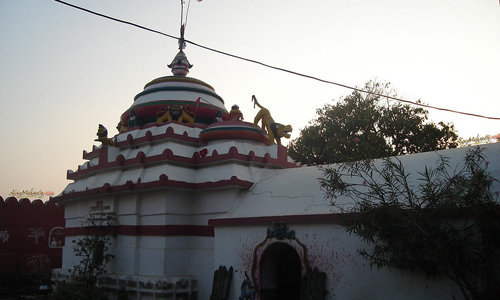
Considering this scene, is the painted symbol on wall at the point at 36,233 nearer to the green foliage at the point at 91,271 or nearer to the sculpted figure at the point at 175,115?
the green foliage at the point at 91,271

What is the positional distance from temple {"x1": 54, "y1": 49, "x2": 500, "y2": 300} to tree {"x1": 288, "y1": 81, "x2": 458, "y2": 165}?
755 cm

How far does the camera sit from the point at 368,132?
67.3 ft

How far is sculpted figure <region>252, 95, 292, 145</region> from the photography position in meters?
13.0

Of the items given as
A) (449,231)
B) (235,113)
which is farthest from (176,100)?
(449,231)

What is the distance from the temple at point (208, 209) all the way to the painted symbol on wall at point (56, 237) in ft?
18.8

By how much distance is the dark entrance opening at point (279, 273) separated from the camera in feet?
30.8

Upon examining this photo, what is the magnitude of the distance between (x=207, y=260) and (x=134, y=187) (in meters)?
2.82

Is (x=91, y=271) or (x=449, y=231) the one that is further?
(x=91, y=271)

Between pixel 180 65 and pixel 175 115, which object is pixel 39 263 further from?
pixel 180 65

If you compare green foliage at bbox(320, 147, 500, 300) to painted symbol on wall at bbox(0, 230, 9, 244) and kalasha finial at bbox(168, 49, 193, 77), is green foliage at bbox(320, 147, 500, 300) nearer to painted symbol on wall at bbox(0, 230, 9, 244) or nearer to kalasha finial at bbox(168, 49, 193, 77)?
kalasha finial at bbox(168, 49, 193, 77)

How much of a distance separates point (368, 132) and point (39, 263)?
16.2 meters

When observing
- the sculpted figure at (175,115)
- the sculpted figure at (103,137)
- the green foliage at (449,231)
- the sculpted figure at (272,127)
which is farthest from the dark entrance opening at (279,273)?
the sculpted figure at (103,137)

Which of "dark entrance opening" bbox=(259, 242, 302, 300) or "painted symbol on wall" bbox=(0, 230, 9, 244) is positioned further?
"painted symbol on wall" bbox=(0, 230, 9, 244)

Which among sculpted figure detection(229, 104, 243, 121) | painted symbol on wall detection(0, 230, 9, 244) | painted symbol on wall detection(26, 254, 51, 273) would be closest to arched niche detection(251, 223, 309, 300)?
sculpted figure detection(229, 104, 243, 121)
